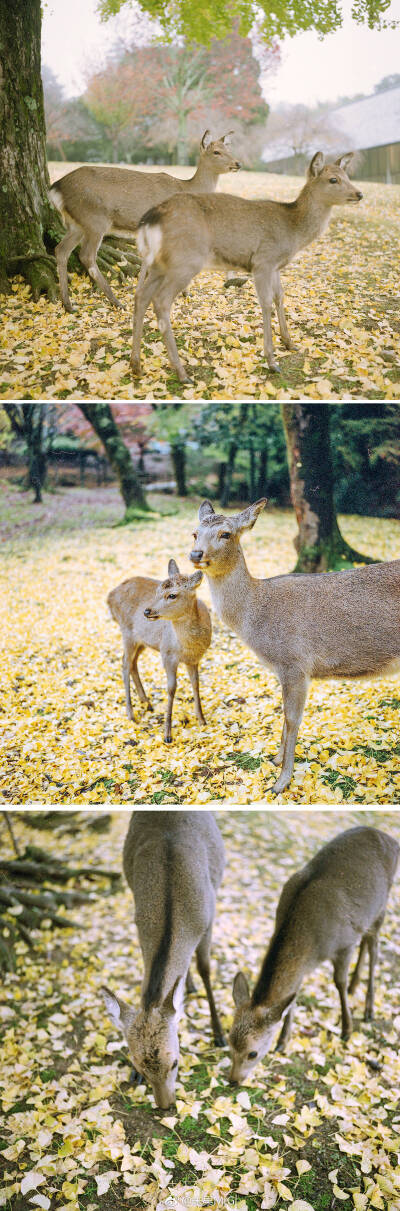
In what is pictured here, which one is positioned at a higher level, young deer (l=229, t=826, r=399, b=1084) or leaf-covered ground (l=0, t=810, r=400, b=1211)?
young deer (l=229, t=826, r=399, b=1084)

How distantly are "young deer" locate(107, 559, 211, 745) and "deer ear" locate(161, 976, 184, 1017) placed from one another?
1045mm

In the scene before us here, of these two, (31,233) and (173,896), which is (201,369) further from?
(173,896)

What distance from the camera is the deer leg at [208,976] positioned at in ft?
13.7

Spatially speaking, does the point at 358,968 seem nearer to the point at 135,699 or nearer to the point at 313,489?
the point at 135,699

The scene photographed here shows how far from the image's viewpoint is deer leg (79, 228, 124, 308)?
402 cm

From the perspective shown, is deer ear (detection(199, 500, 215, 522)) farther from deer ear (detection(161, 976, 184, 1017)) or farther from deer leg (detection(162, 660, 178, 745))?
deer ear (detection(161, 976, 184, 1017))

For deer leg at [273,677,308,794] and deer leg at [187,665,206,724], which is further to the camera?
deer leg at [187,665,206,724]

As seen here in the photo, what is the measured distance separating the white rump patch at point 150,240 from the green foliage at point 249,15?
1.06 m

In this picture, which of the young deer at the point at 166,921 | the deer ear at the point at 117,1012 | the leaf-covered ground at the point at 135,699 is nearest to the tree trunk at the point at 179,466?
the leaf-covered ground at the point at 135,699

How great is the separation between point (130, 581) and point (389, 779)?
1.54m

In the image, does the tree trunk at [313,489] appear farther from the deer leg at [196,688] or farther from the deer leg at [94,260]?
the deer leg at [94,260]

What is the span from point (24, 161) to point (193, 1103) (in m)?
4.68

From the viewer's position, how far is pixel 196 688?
3.96 m

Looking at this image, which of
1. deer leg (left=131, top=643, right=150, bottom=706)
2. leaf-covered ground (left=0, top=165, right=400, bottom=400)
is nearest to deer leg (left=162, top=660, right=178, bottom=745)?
deer leg (left=131, top=643, right=150, bottom=706)
